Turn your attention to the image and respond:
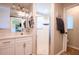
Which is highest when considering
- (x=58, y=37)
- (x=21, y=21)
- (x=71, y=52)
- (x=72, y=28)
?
(x=21, y=21)

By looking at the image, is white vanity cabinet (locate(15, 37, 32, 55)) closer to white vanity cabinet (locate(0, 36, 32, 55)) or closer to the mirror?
white vanity cabinet (locate(0, 36, 32, 55))

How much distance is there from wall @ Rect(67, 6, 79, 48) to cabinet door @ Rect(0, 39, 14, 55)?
876mm

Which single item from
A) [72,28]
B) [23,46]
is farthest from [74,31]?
[23,46]

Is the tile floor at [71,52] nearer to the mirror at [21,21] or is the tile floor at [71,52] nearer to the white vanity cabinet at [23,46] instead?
the white vanity cabinet at [23,46]

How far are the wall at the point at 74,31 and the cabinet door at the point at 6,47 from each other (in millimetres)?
876

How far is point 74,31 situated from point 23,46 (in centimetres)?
80

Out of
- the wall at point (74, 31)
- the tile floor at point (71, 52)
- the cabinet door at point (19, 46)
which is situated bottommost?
the tile floor at point (71, 52)

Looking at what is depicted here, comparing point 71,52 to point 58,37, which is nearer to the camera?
point 71,52

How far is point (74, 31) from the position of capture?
159 centimetres

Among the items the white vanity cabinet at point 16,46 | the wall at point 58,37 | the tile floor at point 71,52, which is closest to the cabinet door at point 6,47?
the white vanity cabinet at point 16,46

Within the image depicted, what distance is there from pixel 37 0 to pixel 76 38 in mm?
808

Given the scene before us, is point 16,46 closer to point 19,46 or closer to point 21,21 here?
point 19,46

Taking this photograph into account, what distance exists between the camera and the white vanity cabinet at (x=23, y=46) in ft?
5.04

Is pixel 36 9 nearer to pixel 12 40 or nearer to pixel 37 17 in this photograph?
pixel 37 17
